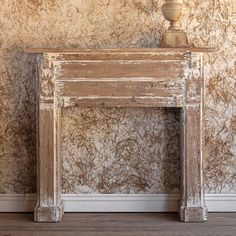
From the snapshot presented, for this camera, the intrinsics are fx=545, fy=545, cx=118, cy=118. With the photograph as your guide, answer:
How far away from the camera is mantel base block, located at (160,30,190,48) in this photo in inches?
127

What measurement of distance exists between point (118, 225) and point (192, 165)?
563 mm

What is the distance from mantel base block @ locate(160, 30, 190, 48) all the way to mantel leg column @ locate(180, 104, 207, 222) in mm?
375

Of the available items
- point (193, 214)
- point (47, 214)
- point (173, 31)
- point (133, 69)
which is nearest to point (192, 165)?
point (193, 214)

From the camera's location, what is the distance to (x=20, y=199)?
3.54m

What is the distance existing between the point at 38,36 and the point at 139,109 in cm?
80

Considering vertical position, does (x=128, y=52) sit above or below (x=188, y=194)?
above

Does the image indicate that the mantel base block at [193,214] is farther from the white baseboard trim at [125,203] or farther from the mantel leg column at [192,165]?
the white baseboard trim at [125,203]

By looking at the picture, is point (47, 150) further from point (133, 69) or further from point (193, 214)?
point (193, 214)

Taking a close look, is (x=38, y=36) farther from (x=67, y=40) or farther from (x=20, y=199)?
(x=20, y=199)

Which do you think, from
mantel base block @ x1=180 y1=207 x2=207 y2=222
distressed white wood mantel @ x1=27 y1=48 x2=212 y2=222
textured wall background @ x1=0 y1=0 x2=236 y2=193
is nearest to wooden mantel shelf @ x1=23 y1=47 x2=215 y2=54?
distressed white wood mantel @ x1=27 y1=48 x2=212 y2=222

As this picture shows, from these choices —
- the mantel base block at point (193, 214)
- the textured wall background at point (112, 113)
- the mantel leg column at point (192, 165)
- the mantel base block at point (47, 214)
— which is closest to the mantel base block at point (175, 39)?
the textured wall background at point (112, 113)

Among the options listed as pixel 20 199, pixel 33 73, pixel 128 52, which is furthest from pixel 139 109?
pixel 20 199

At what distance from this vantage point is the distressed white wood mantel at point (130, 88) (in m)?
3.21

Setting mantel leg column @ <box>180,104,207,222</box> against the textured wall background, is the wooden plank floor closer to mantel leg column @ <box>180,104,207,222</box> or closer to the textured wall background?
mantel leg column @ <box>180,104,207,222</box>
